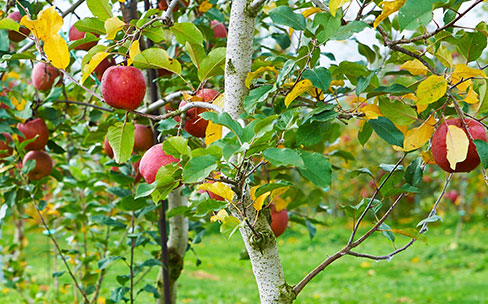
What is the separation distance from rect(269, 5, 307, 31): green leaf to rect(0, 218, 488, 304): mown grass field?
8.30 feet

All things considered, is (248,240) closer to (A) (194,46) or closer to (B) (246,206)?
(B) (246,206)

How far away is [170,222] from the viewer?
1625 mm

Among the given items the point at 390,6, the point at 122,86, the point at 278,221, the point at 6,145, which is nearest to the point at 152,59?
the point at 122,86

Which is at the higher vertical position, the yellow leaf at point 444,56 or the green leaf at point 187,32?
the green leaf at point 187,32

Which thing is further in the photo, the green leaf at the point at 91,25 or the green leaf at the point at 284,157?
the green leaf at the point at 91,25

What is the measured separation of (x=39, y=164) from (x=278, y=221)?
2.61 feet

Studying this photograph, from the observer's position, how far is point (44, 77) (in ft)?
4.97

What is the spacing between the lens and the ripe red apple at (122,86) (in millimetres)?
881

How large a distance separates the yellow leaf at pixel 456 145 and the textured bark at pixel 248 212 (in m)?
0.32

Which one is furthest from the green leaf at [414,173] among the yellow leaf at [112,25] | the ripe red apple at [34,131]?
the ripe red apple at [34,131]

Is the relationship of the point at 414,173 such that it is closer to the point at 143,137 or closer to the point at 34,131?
the point at 143,137

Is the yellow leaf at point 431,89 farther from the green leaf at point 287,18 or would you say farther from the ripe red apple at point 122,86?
the ripe red apple at point 122,86

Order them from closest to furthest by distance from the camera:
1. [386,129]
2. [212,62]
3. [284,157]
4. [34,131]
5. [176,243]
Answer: [284,157], [386,129], [212,62], [34,131], [176,243]

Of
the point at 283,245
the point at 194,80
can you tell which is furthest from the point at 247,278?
the point at 194,80
